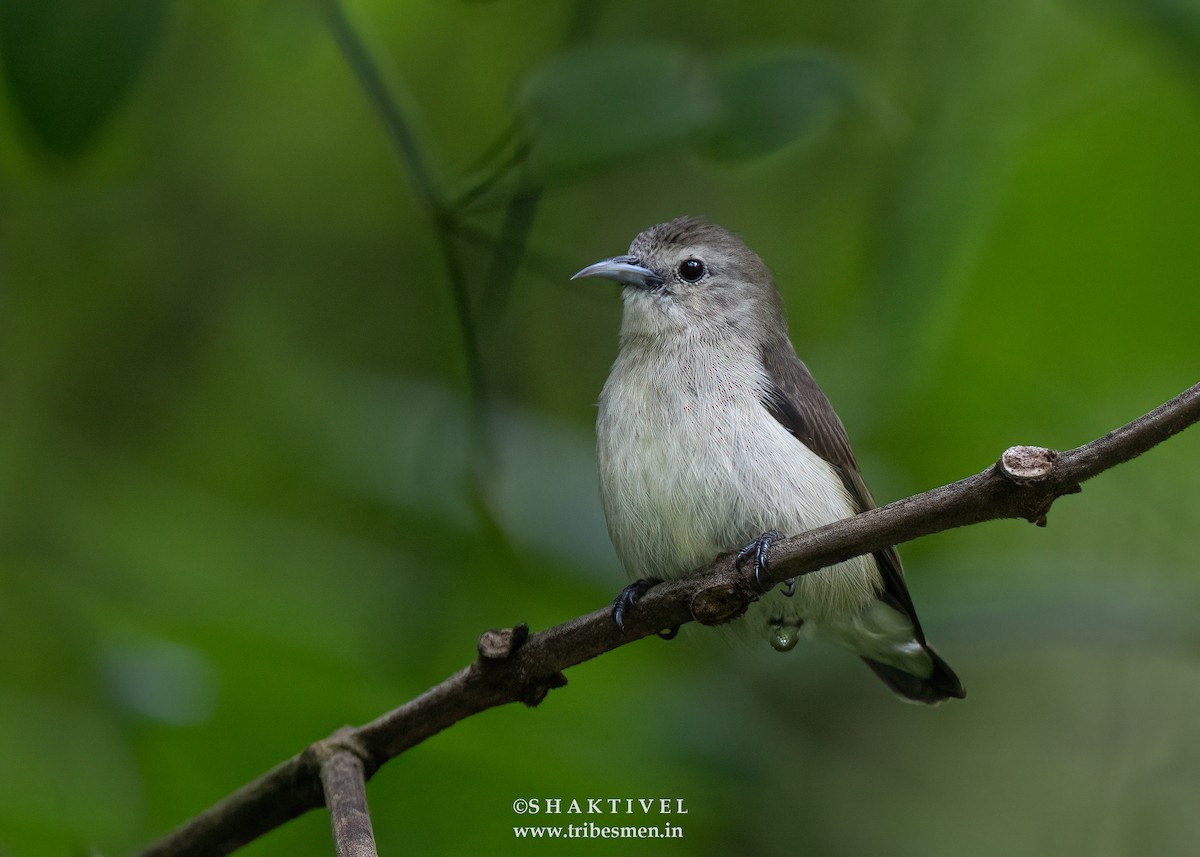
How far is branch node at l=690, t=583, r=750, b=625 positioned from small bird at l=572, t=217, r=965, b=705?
0.39 metres

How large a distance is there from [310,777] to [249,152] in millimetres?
3642

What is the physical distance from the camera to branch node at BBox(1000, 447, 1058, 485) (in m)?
2.52

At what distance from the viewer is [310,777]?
126 inches

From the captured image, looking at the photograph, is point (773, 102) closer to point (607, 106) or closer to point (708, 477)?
point (607, 106)

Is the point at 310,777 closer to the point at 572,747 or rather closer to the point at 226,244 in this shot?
the point at 572,747

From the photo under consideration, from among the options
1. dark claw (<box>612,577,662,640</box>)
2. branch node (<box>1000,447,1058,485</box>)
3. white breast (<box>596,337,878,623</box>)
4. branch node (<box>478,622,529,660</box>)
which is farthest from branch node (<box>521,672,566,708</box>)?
branch node (<box>1000,447,1058,485</box>)

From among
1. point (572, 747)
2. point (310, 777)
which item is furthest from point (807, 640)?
point (310, 777)

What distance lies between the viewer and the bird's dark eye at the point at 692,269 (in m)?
4.96

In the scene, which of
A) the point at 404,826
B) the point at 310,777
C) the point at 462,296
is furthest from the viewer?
the point at 462,296

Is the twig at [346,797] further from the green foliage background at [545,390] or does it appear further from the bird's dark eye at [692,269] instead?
the bird's dark eye at [692,269]

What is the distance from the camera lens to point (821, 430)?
14.5ft

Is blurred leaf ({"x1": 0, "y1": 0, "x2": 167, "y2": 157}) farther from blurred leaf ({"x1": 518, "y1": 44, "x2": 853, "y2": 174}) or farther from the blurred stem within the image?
blurred leaf ({"x1": 518, "y1": 44, "x2": 853, "y2": 174})

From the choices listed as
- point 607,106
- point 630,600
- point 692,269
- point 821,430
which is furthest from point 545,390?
point 630,600

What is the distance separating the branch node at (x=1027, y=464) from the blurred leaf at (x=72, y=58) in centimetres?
239
